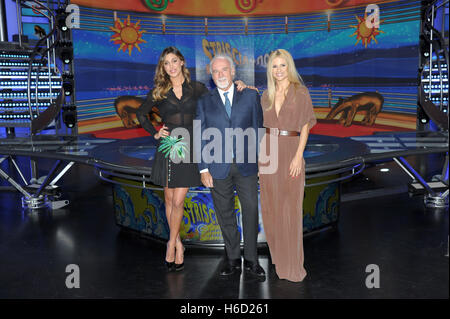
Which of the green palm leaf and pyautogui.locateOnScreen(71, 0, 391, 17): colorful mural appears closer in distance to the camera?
the green palm leaf

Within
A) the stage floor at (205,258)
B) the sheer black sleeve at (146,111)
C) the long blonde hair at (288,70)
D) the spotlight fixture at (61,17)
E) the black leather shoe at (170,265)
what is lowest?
the stage floor at (205,258)

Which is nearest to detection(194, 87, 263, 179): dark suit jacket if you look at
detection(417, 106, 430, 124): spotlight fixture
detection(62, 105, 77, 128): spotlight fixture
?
detection(417, 106, 430, 124): spotlight fixture

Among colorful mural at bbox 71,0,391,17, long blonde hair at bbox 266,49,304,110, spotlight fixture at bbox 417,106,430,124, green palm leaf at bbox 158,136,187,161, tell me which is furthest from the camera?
colorful mural at bbox 71,0,391,17

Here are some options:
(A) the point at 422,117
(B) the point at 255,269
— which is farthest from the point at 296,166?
(A) the point at 422,117

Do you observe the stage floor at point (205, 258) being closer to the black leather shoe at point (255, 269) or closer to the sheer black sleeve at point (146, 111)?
the black leather shoe at point (255, 269)

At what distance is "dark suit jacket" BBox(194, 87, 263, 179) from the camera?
102 inches

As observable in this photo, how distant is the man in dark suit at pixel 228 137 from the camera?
260 cm

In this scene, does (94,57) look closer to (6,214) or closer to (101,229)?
(6,214)

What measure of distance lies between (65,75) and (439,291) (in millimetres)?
6087

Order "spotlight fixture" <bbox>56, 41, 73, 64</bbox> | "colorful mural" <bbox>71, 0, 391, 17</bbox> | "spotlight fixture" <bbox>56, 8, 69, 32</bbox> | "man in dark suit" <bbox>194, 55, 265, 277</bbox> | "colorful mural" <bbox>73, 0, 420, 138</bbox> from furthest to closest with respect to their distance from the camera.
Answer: "colorful mural" <bbox>71, 0, 391, 17</bbox>, "colorful mural" <bbox>73, 0, 420, 138</bbox>, "spotlight fixture" <bbox>56, 41, 73, 64</bbox>, "spotlight fixture" <bbox>56, 8, 69, 32</bbox>, "man in dark suit" <bbox>194, 55, 265, 277</bbox>

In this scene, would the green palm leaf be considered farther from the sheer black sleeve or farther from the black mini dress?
the sheer black sleeve

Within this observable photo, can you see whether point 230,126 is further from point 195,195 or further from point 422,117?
point 422,117

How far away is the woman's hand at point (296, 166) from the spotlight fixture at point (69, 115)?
5332 mm

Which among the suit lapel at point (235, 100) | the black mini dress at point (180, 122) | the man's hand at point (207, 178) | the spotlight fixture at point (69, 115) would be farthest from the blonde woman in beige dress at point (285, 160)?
the spotlight fixture at point (69, 115)
